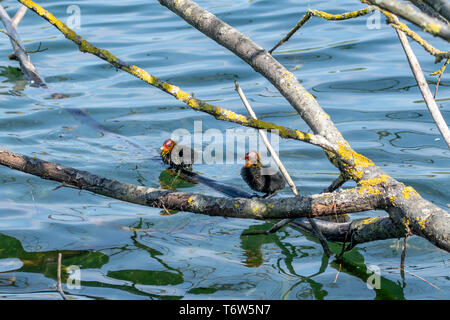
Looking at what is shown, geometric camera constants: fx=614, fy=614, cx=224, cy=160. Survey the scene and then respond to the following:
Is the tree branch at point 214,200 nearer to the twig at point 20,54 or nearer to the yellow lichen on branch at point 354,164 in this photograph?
the yellow lichen on branch at point 354,164

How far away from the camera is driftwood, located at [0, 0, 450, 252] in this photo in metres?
3.29

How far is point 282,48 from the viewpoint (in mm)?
10719

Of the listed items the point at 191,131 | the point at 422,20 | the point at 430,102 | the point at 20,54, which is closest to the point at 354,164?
the point at 430,102

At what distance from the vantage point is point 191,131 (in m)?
7.84

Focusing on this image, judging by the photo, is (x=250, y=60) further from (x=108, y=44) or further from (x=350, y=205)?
(x=108, y=44)

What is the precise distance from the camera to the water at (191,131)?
171 inches

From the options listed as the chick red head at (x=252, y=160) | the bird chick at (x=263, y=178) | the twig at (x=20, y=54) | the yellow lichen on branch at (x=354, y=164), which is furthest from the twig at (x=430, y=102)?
the twig at (x=20, y=54)

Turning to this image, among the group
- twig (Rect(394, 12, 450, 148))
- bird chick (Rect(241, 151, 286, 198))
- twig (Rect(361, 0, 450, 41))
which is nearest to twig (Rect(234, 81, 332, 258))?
twig (Rect(394, 12, 450, 148))

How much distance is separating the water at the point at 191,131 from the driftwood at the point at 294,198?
669 mm

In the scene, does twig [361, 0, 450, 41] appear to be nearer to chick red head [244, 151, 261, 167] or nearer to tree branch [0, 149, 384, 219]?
tree branch [0, 149, 384, 219]

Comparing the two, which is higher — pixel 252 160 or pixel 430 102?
pixel 430 102

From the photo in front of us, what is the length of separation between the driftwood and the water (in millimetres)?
669

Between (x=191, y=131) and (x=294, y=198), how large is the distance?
4.44 meters

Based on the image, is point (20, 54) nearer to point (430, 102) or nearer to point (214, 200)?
point (214, 200)
